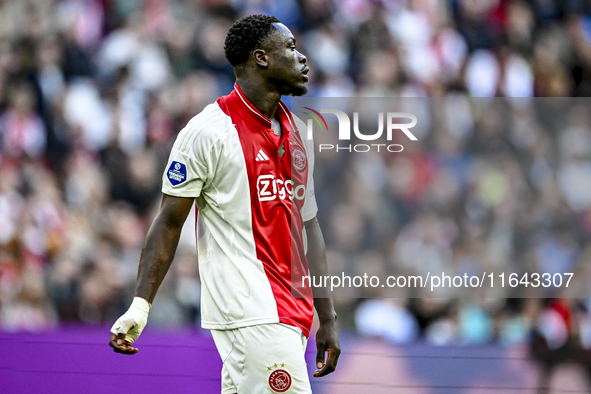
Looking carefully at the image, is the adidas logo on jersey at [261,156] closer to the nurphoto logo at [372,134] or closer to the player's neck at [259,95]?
the player's neck at [259,95]

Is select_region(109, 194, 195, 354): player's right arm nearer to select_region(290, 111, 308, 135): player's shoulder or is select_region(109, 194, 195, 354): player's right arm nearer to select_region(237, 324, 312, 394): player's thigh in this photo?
select_region(237, 324, 312, 394): player's thigh

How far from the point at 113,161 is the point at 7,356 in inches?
84.3

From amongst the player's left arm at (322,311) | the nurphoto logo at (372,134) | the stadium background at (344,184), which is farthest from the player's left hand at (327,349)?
the stadium background at (344,184)

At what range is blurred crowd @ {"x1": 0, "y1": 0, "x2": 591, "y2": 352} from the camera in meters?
5.16

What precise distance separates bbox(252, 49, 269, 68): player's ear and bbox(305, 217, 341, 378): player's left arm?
654mm

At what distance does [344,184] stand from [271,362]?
7.77ft

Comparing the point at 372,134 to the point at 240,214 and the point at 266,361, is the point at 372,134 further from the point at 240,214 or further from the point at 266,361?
the point at 266,361

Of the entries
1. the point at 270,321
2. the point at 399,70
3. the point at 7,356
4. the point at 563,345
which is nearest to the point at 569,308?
the point at 563,345

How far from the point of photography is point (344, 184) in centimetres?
496

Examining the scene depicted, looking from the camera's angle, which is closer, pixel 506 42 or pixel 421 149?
pixel 421 149

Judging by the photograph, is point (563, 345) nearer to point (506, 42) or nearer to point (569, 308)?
point (569, 308)

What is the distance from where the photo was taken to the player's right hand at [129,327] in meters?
2.53

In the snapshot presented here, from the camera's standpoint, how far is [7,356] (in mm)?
5055

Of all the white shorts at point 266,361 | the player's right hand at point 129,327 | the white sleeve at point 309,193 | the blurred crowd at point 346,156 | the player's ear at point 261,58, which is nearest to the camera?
the player's right hand at point 129,327
